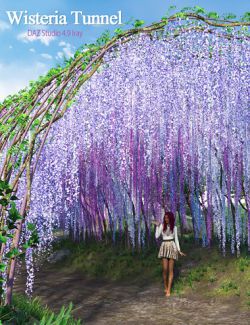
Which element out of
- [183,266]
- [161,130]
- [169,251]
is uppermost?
[161,130]

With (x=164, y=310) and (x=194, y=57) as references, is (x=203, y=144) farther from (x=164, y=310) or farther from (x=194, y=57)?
(x=164, y=310)

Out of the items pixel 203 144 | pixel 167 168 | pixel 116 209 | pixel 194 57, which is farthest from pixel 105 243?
pixel 194 57

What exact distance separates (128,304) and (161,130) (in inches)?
137

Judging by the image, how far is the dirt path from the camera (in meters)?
8.12

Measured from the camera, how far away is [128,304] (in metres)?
9.24

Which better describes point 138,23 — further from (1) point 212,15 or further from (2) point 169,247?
(2) point 169,247

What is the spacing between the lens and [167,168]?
437 inches

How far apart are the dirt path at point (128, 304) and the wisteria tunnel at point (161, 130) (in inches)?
43.8

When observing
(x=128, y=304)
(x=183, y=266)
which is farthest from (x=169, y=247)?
(x=183, y=266)

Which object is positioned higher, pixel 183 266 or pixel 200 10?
pixel 200 10

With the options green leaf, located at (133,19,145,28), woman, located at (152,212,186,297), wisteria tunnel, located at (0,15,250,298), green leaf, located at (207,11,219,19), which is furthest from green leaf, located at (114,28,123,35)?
woman, located at (152,212,186,297)

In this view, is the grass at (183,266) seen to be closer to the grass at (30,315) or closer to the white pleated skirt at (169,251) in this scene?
the white pleated skirt at (169,251)

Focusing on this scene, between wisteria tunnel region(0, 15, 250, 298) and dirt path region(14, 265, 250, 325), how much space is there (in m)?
1.11

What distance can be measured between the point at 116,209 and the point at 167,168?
2.07m
